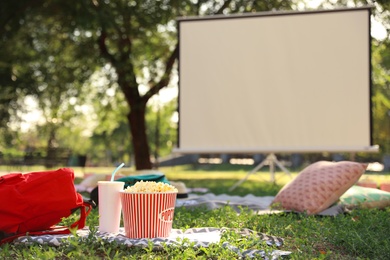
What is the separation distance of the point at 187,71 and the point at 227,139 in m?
0.93

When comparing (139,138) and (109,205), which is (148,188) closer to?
(109,205)

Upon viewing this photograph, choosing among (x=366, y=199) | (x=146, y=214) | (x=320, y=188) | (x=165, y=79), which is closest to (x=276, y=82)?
(x=366, y=199)

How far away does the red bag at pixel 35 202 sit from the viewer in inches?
106

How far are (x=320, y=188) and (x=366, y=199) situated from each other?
382mm

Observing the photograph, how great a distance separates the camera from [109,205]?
111 inches

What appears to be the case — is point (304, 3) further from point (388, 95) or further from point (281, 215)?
point (388, 95)

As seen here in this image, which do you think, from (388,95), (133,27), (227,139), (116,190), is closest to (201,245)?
(116,190)

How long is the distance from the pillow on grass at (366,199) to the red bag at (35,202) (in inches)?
84.1

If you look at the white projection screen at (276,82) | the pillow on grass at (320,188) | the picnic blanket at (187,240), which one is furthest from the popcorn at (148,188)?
the white projection screen at (276,82)

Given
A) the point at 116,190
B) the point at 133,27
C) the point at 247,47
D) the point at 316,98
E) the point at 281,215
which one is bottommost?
the point at 281,215

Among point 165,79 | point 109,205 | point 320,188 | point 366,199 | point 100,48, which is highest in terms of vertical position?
point 100,48

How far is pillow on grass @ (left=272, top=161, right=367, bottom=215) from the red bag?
61.3 inches

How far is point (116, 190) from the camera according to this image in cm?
281

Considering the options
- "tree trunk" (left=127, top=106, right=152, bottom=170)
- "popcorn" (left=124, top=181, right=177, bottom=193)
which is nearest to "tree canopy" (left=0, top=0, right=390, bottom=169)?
"tree trunk" (left=127, top=106, right=152, bottom=170)
